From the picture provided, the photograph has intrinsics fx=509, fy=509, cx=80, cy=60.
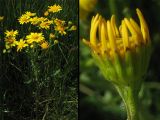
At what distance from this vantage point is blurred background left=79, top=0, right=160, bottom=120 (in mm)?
3087

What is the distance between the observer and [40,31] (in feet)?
7.79

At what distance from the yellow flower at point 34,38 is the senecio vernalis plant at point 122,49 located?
54cm

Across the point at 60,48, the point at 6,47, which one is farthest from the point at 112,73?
the point at 6,47

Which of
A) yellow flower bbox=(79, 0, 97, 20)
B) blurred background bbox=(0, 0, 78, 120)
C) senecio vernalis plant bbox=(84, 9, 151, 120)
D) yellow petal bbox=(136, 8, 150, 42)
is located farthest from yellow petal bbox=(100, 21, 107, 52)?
yellow flower bbox=(79, 0, 97, 20)

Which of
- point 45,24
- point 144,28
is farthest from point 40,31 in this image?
point 144,28

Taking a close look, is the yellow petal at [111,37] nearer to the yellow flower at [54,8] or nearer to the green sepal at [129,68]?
the green sepal at [129,68]

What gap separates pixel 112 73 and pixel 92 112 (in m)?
1.41

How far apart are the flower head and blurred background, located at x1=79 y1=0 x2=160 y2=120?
112 cm

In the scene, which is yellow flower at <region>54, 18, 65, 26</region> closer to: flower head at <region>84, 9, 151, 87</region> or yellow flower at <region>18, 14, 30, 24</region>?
yellow flower at <region>18, 14, 30, 24</region>

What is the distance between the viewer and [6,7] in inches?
94.1

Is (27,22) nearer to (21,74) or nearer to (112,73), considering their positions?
(21,74)

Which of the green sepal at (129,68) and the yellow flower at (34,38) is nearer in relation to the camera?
the green sepal at (129,68)

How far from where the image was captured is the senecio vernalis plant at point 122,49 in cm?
180

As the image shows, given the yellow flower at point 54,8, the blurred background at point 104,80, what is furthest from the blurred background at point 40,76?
the blurred background at point 104,80
